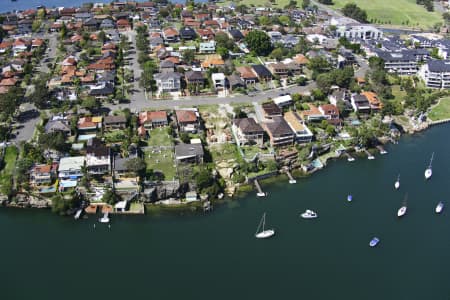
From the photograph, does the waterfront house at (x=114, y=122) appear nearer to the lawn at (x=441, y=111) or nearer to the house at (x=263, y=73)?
the house at (x=263, y=73)

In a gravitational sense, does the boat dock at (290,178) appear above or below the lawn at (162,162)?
below

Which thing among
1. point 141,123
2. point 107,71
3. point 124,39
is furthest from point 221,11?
point 141,123

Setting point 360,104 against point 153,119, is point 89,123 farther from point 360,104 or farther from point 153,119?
point 360,104

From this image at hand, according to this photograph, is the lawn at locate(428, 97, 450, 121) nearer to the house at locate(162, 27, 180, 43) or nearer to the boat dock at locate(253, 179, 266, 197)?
the boat dock at locate(253, 179, 266, 197)

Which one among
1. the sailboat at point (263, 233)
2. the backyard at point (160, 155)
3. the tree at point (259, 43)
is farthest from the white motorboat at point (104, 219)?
the tree at point (259, 43)

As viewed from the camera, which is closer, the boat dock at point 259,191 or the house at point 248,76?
the boat dock at point 259,191

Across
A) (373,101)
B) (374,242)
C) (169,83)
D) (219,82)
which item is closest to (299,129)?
(373,101)

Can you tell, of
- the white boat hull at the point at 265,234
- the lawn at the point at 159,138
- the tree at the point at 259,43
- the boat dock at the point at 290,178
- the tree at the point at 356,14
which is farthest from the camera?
the tree at the point at 356,14

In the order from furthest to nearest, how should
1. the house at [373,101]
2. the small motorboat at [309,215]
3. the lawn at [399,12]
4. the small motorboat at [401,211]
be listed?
1. the lawn at [399,12]
2. the house at [373,101]
3. the small motorboat at [401,211]
4. the small motorboat at [309,215]
